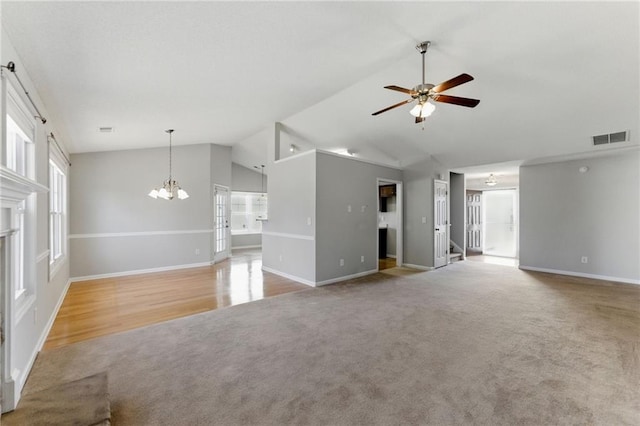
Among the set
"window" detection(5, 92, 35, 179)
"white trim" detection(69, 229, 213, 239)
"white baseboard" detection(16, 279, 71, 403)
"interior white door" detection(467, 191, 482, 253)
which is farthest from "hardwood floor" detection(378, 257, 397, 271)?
"window" detection(5, 92, 35, 179)

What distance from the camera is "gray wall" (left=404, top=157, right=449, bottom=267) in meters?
6.48

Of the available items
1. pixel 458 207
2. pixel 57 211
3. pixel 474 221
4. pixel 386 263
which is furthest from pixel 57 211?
pixel 474 221

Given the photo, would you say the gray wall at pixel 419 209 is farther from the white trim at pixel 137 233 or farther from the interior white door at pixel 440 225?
the white trim at pixel 137 233

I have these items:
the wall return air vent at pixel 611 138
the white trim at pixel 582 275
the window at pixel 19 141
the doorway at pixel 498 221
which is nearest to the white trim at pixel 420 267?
the white trim at pixel 582 275

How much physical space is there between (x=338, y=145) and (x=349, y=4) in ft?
15.5

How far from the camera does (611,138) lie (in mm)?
4566

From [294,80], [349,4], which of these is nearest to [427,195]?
[294,80]

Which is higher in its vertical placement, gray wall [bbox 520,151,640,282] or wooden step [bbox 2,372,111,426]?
gray wall [bbox 520,151,640,282]

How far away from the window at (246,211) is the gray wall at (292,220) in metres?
4.11

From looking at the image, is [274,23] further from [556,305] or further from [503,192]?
[503,192]

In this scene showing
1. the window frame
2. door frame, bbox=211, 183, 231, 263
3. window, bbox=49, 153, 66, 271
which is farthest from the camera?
door frame, bbox=211, 183, 231, 263

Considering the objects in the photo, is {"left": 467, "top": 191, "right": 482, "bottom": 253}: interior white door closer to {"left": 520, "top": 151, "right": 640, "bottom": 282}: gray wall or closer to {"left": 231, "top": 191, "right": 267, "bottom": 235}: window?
{"left": 520, "top": 151, "right": 640, "bottom": 282}: gray wall

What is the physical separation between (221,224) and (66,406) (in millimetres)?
6214

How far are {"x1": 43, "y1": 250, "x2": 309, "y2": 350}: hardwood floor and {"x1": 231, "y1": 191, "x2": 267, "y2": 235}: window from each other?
3.75 meters
